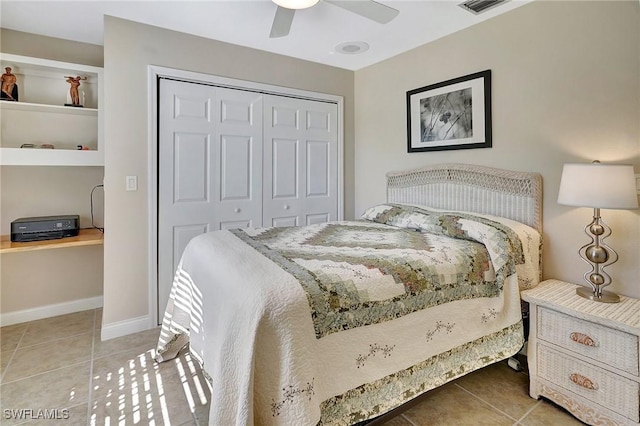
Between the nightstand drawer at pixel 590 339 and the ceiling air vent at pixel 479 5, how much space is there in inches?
78.7

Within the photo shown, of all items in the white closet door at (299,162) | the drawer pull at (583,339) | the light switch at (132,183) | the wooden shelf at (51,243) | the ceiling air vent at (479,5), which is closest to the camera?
the drawer pull at (583,339)

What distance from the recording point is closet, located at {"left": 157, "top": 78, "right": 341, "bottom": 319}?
278 cm

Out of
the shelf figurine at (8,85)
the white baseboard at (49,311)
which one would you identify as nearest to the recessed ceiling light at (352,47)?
the shelf figurine at (8,85)

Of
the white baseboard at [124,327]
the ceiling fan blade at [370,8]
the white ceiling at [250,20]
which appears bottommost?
the white baseboard at [124,327]

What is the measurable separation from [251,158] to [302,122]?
2.36ft

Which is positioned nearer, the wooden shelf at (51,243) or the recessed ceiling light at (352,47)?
the wooden shelf at (51,243)

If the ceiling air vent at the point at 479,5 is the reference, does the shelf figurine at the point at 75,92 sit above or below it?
below

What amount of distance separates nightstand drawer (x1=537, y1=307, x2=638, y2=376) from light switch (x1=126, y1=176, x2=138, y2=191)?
9.50ft

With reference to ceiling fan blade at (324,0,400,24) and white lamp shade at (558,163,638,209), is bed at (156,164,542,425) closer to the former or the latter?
white lamp shade at (558,163,638,209)

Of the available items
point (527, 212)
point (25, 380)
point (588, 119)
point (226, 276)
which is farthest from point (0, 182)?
point (588, 119)

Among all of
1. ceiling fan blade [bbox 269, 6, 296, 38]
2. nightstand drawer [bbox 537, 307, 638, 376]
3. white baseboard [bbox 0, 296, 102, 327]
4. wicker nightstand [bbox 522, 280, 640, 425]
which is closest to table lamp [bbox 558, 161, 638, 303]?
wicker nightstand [bbox 522, 280, 640, 425]

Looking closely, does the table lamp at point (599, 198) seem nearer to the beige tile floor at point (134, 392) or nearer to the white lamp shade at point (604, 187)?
the white lamp shade at point (604, 187)

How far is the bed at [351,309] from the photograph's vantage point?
3.79ft

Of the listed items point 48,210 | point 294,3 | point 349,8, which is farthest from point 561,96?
point 48,210
